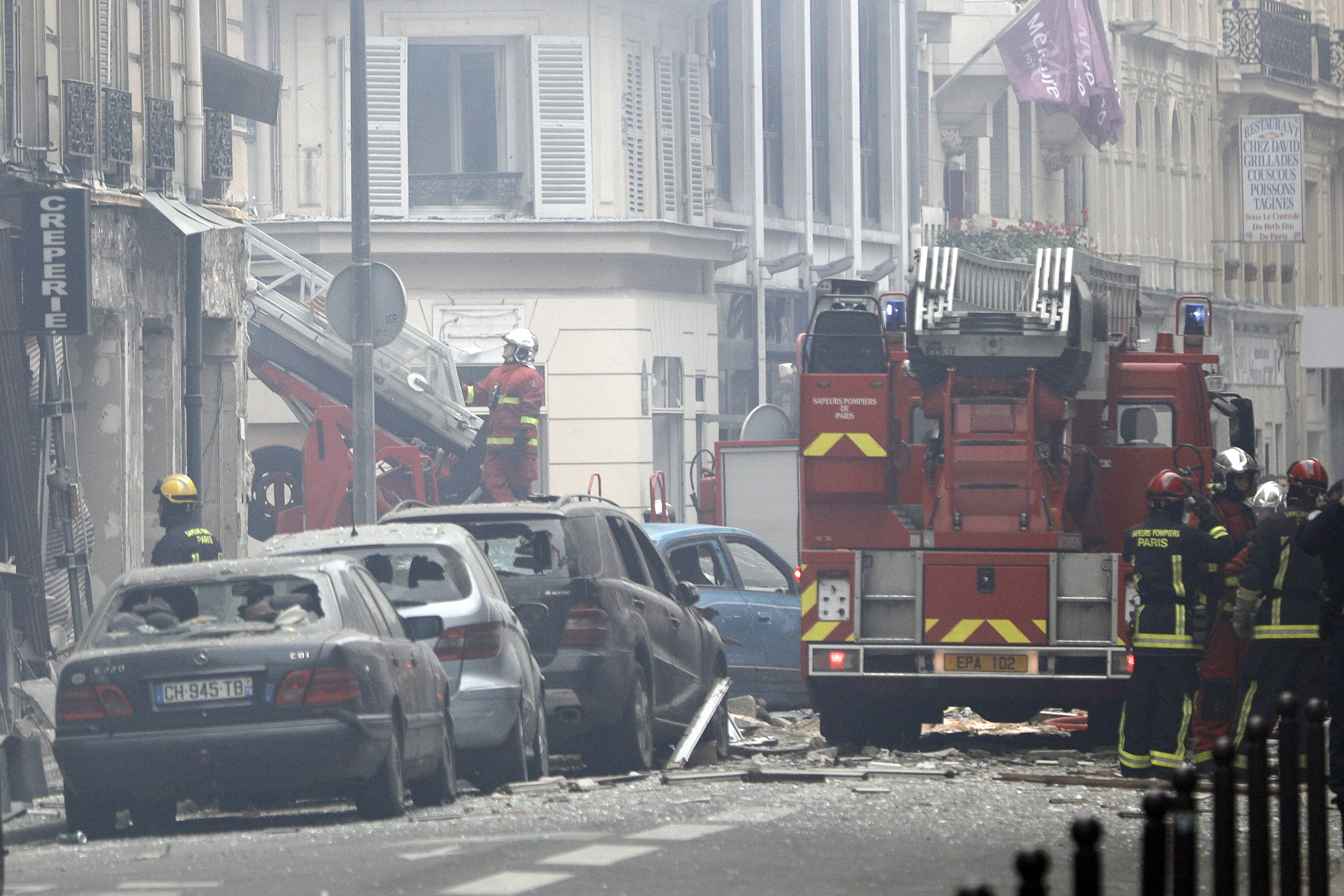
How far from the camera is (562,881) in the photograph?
31.1 ft

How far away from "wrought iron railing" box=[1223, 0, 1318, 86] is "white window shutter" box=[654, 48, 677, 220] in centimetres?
2501

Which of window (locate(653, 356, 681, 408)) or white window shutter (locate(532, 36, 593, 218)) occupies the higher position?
white window shutter (locate(532, 36, 593, 218))

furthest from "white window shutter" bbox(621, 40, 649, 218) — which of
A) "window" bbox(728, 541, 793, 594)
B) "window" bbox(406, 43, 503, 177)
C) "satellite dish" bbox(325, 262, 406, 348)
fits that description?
"window" bbox(728, 541, 793, 594)

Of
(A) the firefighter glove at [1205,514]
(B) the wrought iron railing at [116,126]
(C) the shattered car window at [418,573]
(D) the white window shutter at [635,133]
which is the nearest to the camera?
(C) the shattered car window at [418,573]

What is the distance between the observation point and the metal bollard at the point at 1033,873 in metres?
4.40

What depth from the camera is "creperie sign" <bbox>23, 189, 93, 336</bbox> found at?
19062 mm

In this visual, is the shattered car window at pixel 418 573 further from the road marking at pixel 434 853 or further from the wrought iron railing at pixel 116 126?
the wrought iron railing at pixel 116 126

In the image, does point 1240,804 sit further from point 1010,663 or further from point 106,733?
point 106,733

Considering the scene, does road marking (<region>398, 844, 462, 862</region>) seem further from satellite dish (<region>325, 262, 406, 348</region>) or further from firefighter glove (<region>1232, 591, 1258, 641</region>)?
satellite dish (<region>325, 262, 406, 348</region>)

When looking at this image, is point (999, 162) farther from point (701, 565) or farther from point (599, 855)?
point (599, 855)

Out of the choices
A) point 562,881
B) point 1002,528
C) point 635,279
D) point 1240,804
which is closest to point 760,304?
point 635,279

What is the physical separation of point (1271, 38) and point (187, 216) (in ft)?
127

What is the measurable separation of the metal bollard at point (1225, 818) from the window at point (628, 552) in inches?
361

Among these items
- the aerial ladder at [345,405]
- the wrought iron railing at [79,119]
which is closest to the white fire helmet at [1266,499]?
the aerial ladder at [345,405]
